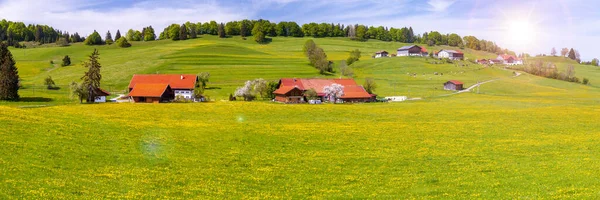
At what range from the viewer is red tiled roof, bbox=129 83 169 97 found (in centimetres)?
9581

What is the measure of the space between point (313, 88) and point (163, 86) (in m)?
39.3

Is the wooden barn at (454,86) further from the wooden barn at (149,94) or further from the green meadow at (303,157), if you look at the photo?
the wooden barn at (149,94)

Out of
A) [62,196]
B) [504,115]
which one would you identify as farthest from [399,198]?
[504,115]

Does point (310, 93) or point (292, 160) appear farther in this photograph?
point (310, 93)

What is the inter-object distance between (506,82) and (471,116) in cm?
9854

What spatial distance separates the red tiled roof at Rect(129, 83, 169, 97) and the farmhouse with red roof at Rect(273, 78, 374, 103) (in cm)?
2873

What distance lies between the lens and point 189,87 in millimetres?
114312

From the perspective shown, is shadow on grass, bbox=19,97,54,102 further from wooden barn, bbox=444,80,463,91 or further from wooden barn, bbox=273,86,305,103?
wooden barn, bbox=444,80,463,91

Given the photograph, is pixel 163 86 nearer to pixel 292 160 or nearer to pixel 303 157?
pixel 303 157

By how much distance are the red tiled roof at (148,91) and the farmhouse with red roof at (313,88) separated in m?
28.7

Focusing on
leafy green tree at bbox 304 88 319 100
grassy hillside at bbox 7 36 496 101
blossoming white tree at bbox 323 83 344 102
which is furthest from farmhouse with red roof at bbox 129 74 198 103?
blossoming white tree at bbox 323 83 344 102

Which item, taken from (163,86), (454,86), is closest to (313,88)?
(163,86)

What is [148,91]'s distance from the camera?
320ft

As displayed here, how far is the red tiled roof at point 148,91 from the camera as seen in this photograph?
314ft
